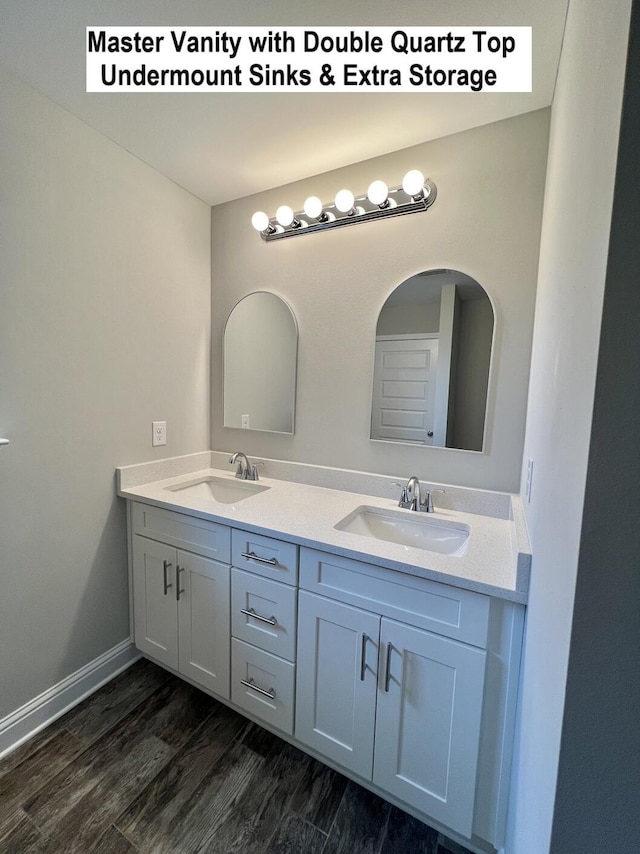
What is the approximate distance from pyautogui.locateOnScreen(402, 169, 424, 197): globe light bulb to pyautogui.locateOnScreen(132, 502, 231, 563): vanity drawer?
1.50m

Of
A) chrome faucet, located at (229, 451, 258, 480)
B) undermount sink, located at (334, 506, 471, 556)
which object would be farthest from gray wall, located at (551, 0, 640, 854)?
chrome faucet, located at (229, 451, 258, 480)

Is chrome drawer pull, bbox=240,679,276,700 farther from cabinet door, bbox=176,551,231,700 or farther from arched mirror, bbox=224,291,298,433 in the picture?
arched mirror, bbox=224,291,298,433

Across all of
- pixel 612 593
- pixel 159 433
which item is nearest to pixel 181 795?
pixel 159 433

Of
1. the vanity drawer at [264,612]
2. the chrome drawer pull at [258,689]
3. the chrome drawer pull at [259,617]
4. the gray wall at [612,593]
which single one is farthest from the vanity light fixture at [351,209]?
the chrome drawer pull at [258,689]

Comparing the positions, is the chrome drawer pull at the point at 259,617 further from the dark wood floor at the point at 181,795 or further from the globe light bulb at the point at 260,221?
the globe light bulb at the point at 260,221

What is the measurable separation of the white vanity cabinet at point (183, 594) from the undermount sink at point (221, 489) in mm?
273

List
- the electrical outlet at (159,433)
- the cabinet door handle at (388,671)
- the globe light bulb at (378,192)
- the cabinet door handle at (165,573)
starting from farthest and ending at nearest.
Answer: the electrical outlet at (159,433) → the cabinet door handle at (165,573) → the globe light bulb at (378,192) → the cabinet door handle at (388,671)

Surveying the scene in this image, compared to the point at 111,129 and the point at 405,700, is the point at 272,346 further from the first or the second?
the point at 405,700

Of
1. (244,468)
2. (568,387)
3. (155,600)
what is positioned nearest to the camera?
(568,387)

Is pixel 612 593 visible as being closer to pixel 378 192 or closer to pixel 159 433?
pixel 378 192

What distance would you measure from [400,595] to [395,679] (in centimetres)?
26

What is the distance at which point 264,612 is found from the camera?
4.34 ft

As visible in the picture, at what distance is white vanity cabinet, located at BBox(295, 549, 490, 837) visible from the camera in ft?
3.28

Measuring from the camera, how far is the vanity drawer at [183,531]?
1.41 m
